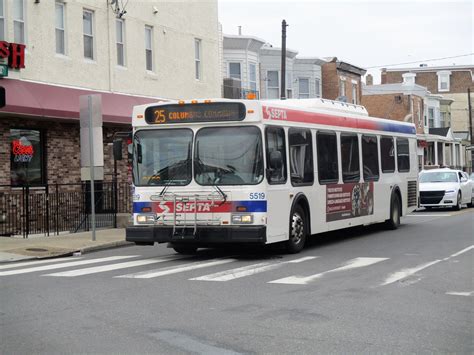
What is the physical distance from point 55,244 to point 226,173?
5625 millimetres

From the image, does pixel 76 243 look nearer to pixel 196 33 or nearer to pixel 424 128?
pixel 196 33

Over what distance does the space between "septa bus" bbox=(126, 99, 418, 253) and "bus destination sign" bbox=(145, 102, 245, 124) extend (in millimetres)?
17

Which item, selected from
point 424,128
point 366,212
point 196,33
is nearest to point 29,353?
point 366,212

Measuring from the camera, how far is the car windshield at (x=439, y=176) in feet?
94.1

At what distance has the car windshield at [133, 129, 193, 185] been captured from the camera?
13.2 meters

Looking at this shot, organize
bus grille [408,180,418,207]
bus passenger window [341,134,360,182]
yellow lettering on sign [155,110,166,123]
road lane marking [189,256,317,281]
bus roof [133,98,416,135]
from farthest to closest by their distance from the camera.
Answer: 1. bus grille [408,180,418,207]
2. bus passenger window [341,134,360,182]
3. yellow lettering on sign [155,110,166,123]
4. bus roof [133,98,416,135]
5. road lane marking [189,256,317,281]

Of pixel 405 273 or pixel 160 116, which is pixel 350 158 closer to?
pixel 160 116

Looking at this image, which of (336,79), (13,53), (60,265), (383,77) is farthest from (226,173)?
(383,77)

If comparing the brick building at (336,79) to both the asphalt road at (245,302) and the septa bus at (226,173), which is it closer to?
the septa bus at (226,173)

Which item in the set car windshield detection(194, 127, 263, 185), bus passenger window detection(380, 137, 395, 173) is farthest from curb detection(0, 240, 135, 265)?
bus passenger window detection(380, 137, 395, 173)

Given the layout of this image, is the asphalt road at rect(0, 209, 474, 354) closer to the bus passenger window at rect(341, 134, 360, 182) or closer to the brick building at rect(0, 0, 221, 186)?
the bus passenger window at rect(341, 134, 360, 182)

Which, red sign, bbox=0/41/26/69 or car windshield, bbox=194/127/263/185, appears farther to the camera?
red sign, bbox=0/41/26/69

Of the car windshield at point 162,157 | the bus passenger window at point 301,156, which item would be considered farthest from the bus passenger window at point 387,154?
the car windshield at point 162,157

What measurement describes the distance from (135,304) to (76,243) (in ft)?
27.6
